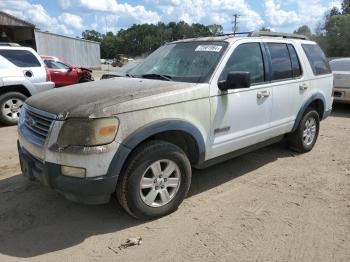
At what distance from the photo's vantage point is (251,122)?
188 inches

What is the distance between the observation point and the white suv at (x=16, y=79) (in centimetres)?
842

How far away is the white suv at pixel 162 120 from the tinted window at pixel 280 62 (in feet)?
0.05

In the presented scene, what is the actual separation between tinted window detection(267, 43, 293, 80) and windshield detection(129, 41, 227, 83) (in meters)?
0.95

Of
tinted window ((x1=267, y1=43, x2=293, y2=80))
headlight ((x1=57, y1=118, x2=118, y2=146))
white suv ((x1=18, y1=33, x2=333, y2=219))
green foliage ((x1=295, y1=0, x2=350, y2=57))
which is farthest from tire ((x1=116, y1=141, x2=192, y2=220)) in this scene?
green foliage ((x1=295, y1=0, x2=350, y2=57))

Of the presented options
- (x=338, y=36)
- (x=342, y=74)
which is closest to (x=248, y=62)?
(x=342, y=74)

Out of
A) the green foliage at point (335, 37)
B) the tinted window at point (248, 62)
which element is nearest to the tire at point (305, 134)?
the tinted window at point (248, 62)

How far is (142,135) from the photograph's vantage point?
353 centimetres

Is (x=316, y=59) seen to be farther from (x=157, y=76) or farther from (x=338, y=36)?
(x=338, y=36)

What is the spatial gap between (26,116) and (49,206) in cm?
100

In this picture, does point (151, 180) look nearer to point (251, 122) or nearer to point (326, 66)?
point (251, 122)

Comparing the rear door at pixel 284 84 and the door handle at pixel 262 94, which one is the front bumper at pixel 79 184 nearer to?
the door handle at pixel 262 94

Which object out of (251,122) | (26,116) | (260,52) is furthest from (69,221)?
(260,52)

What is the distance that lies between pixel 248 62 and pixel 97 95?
2061mm

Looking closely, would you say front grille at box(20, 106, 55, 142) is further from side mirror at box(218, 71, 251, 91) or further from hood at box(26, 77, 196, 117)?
side mirror at box(218, 71, 251, 91)
